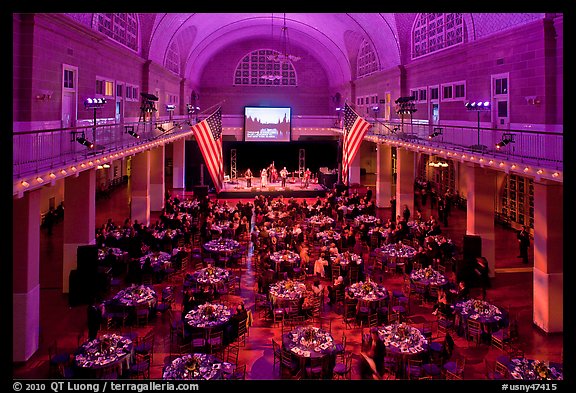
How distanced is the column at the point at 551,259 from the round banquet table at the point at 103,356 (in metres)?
10.5

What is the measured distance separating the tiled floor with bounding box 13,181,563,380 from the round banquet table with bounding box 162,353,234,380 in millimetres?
1357

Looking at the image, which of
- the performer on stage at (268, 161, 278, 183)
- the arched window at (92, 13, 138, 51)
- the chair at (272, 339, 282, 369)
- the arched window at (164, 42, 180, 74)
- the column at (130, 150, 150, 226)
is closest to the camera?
the chair at (272, 339, 282, 369)

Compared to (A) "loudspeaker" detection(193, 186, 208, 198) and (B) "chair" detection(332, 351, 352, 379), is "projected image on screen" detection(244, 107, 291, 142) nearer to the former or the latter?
(A) "loudspeaker" detection(193, 186, 208, 198)

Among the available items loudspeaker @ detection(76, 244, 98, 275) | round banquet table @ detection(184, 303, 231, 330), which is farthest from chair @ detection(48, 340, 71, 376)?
loudspeaker @ detection(76, 244, 98, 275)

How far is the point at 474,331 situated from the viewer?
11.6m

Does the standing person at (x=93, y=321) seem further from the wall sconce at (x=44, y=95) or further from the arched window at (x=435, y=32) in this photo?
the arched window at (x=435, y=32)

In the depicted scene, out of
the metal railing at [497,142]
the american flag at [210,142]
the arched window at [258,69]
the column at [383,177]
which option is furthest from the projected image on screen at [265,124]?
the american flag at [210,142]

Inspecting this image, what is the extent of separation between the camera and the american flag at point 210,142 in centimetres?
1878

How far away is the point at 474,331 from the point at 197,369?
6.88 metres

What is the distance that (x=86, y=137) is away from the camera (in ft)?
45.5

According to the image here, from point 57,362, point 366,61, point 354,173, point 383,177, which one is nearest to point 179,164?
point 354,173

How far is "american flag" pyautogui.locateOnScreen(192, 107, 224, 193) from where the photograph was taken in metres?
18.8

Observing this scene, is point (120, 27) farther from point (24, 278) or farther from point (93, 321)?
point (93, 321)
